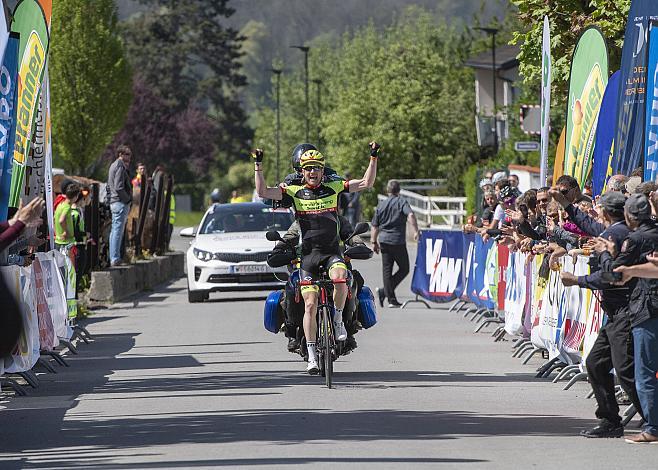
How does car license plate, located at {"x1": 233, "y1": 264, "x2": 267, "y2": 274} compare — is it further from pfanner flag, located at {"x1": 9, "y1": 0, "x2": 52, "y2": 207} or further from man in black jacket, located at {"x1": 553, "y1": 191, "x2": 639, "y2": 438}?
man in black jacket, located at {"x1": 553, "y1": 191, "x2": 639, "y2": 438}

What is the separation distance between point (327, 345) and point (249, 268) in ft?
38.0

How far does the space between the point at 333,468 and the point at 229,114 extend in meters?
118

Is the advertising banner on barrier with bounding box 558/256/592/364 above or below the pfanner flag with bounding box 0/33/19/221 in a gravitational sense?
below

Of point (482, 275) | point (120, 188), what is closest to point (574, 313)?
point (482, 275)

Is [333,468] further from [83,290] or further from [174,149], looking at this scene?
[174,149]

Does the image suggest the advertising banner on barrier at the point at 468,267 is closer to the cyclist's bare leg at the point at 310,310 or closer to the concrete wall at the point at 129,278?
the concrete wall at the point at 129,278

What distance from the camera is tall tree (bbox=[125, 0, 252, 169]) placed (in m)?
120

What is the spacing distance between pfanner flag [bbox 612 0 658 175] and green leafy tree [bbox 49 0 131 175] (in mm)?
57401

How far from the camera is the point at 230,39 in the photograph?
122m

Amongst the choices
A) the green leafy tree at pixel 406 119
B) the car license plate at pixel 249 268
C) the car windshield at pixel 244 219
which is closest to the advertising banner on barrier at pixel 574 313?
the car license plate at pixel 249 268

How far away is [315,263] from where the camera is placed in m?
14.7

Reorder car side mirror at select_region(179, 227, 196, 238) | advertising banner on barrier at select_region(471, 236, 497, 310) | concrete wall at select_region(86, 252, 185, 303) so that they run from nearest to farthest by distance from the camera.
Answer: advertising banner on barrier at select_region(471, 236, 497, 310) → concrete wall at select_region(86, 252, 185, 303) → car side mirror at select_region(179, 227, 196, 238)

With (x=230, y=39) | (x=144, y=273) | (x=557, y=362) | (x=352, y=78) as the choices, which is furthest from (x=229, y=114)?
(x=557, y=362)

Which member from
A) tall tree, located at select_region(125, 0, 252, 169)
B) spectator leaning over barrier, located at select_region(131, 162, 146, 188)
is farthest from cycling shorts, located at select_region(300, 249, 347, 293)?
tall tree, located at select_region(125, 0, 252, 169)
